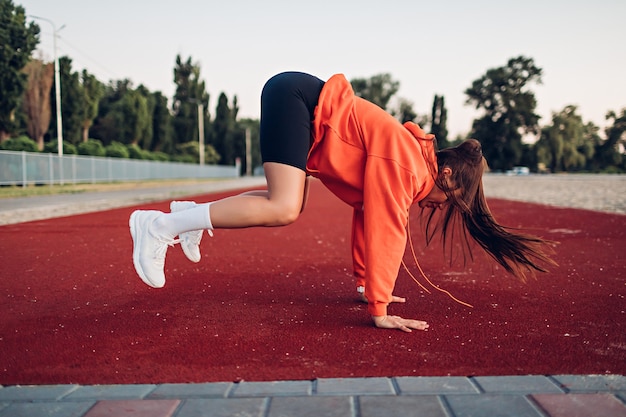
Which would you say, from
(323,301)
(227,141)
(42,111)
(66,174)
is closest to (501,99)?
(227,141)

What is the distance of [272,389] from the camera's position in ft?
6.47

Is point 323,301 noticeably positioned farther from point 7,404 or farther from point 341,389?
point 7,404

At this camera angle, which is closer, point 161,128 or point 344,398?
point 344,398

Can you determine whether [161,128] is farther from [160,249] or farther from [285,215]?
[285,215]

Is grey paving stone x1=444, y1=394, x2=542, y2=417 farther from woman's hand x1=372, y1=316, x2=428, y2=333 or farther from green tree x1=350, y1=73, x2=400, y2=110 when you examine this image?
green tree x1=350, y1=73, x2=400, y2=110

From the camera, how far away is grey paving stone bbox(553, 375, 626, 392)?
6.39ft

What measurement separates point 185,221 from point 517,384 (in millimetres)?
1865

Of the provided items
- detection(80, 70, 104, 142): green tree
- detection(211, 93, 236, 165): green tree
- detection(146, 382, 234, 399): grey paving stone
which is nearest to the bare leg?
detection(146, 382, 234, 399): grey paving stone

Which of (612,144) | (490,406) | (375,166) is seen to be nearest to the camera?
(490,406)

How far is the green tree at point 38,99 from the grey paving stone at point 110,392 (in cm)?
3899

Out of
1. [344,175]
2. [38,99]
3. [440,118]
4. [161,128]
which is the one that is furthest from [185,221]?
[440,118]

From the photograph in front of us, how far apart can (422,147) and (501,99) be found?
82.0 meters

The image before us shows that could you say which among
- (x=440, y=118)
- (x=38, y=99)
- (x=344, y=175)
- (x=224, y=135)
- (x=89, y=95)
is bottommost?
(x=344, y=175)

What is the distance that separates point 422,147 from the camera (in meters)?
2.95
